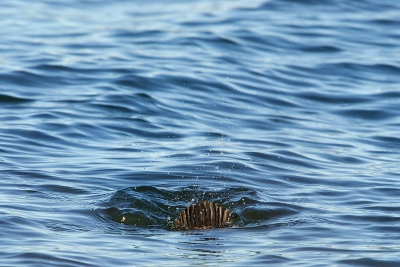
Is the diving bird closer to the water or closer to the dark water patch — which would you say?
the water

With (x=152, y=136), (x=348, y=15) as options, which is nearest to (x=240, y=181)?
(x=152, y=136)

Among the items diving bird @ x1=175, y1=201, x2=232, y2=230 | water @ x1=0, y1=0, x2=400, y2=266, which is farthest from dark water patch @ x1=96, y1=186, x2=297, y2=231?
diving bird @ x1=175, y1=201, x2=232, y2=230

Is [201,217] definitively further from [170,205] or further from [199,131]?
[199,131]

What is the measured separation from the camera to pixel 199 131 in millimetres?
9375

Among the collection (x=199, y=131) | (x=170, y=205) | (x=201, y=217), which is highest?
(x=199, y=131)

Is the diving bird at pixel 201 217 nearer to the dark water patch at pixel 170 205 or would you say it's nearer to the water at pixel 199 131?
the water at pixel 199 131

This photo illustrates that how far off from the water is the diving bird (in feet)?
0.28

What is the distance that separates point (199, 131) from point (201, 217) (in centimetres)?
374

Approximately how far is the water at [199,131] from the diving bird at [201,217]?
3.4 inches

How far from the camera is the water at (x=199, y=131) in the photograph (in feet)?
18.2

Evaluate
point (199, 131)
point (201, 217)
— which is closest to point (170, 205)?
point (201, 217)

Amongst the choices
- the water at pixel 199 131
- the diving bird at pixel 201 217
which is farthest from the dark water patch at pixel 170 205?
the diving bird at pixel 201 217

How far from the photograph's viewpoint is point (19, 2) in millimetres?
16781

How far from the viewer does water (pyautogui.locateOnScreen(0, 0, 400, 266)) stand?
5.54 meters
